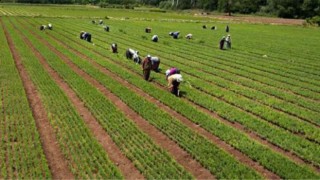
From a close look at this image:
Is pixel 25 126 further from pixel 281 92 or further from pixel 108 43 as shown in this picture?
pixel 108 43

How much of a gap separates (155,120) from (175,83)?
4239 mm

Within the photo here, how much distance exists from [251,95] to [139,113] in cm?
673

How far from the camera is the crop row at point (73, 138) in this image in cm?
1043

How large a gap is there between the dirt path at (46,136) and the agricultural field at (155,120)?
37 millimetres

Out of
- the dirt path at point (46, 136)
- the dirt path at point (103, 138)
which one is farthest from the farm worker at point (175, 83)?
the dirt path at point (46, 136)

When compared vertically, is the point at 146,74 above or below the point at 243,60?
above

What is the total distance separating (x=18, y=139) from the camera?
12.3m

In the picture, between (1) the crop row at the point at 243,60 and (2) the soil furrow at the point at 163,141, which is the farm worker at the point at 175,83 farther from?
(1) the crop row at the point at 243,60

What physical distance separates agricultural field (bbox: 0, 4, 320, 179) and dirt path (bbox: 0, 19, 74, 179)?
4 centimetres

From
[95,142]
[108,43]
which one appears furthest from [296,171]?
[108,43]

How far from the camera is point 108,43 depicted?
123 feet

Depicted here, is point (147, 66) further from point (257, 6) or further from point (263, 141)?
point (257, 6)

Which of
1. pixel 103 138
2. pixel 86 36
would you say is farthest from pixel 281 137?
pixel 86 36

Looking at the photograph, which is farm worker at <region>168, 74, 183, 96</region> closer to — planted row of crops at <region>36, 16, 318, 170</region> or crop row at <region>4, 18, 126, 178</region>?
planted row of crops at <region>36, 16, 318, 170</region>
